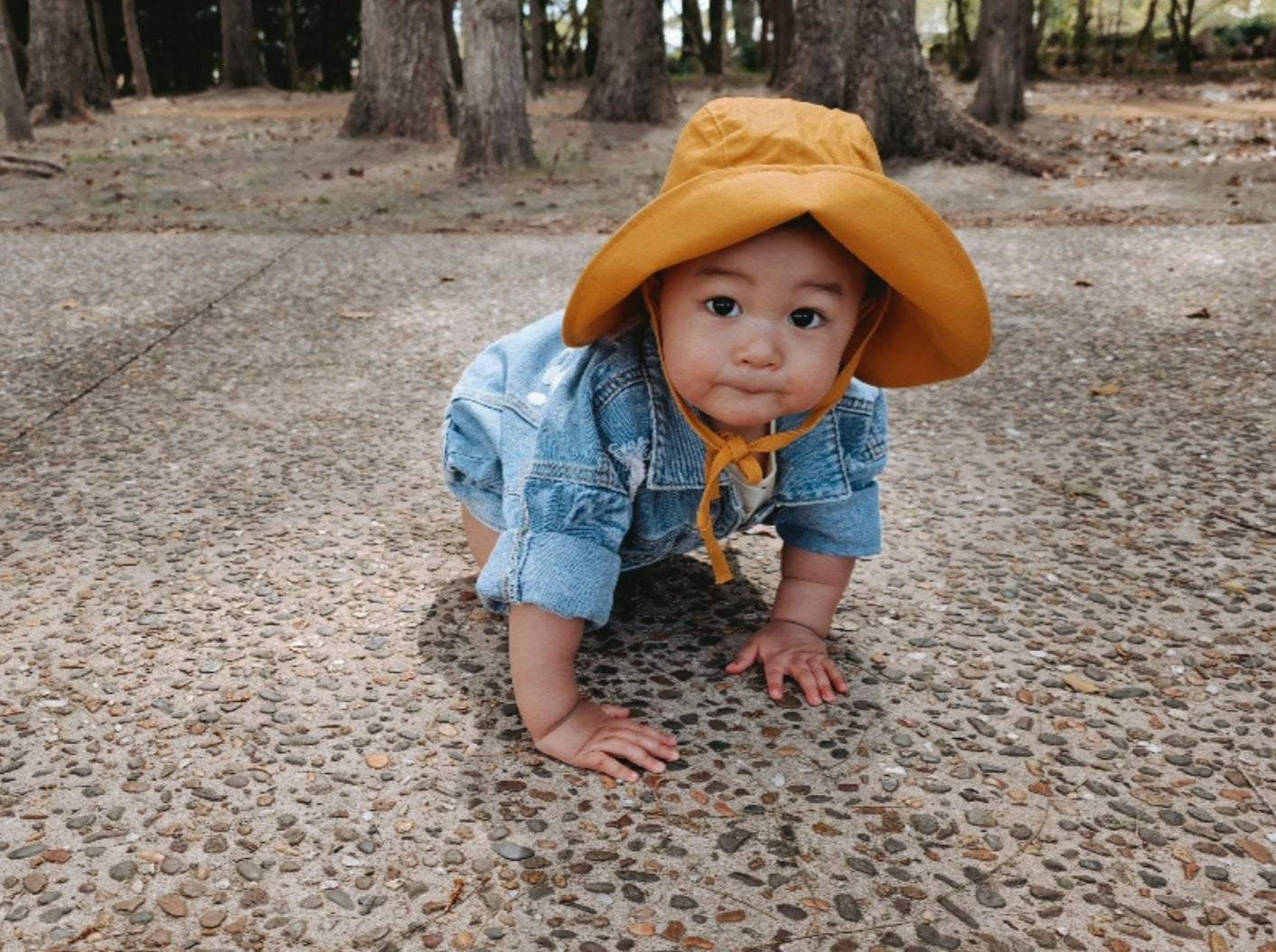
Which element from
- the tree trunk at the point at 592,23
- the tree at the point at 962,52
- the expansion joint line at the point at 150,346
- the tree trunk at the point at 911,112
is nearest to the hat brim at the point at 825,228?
the expansion joint line at the point at 150,346

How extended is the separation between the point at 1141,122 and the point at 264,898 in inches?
456

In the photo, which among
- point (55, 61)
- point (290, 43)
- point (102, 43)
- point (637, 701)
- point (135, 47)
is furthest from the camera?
point (290, 43)

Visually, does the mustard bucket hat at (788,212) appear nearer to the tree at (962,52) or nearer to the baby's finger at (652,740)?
the baby's finger at (652,740)

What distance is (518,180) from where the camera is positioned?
7.34 meters

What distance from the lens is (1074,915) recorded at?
1.42 m

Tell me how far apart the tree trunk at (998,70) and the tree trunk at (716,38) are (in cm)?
997

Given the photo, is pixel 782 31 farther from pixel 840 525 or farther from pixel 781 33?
pixel 840 525

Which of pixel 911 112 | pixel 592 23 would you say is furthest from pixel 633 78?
pixel 592 23

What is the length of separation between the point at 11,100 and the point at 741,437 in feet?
30.7

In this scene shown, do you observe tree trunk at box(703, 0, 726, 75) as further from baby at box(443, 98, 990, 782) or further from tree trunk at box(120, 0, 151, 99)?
baby at box(443, 98, 990, 782)

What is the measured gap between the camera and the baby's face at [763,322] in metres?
1.52

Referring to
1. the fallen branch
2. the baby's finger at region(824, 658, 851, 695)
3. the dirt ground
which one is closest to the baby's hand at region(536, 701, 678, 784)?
the baby's finger at region(824, 658, 851, 695)

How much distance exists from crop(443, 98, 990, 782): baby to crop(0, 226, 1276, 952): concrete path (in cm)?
15

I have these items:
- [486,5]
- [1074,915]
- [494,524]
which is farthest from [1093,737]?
[486,5]
